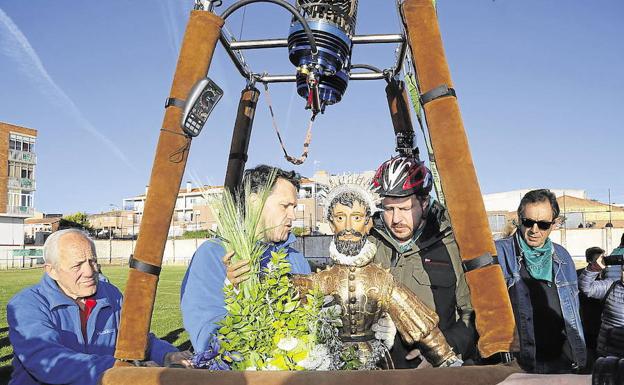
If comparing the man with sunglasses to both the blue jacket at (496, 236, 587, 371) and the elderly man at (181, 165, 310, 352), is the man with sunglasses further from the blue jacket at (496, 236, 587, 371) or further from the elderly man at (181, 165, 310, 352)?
the elderly man at (181, 165, 310, 352)

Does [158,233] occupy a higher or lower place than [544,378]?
higher

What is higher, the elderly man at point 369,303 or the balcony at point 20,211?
the balcony at point 20,211

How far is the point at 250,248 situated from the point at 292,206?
98 centimetres

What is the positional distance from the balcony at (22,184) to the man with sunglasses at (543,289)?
234 ft

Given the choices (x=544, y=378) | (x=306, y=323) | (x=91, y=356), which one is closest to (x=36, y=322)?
(x=91, y=356)

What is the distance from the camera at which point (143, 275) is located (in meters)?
2.04

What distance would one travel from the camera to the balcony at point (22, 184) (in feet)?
211

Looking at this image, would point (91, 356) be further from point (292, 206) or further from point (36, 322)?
point (292, 206)

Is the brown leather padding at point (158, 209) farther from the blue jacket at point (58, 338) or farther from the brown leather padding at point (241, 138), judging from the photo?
the brown leather padding at point (241, 138)

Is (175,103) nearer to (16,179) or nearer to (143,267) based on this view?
(143,267)

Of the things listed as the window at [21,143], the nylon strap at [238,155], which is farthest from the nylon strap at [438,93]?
the window at [21,143]

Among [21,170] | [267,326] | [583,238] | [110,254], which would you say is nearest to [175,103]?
[267,326]

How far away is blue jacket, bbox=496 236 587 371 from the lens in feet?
12.1

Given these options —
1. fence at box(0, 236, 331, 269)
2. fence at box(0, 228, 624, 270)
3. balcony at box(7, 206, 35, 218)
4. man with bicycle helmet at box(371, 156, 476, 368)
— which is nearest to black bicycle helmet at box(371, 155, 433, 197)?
man with bicycle helmet at box(371, 156, 476, 368)
